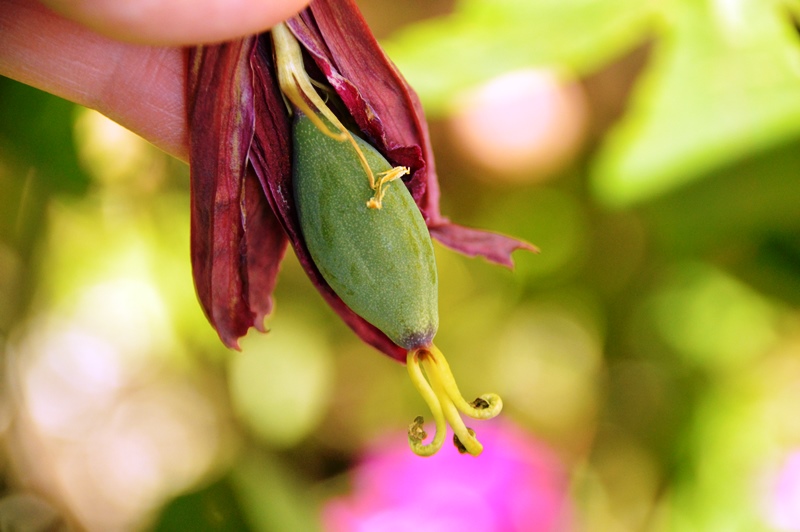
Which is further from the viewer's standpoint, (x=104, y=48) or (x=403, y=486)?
(x=403, y=486)

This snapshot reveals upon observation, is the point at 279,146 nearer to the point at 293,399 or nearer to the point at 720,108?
the point at 720,108

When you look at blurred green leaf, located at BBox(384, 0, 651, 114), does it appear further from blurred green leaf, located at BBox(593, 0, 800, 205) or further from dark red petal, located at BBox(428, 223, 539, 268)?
dark red petal, located at BBox(428, 223, 539, 268)

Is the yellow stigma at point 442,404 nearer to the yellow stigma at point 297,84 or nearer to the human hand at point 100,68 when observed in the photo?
the yellow stigma at point 297,84

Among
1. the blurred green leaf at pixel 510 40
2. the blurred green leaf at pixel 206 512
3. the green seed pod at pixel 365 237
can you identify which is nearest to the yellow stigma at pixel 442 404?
the green seed pod at pixel 365 237

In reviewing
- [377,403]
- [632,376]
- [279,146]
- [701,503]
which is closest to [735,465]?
[701,503]

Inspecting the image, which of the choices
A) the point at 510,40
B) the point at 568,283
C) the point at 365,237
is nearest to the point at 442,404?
the point at 365,237

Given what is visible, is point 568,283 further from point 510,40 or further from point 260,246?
point 260,246
